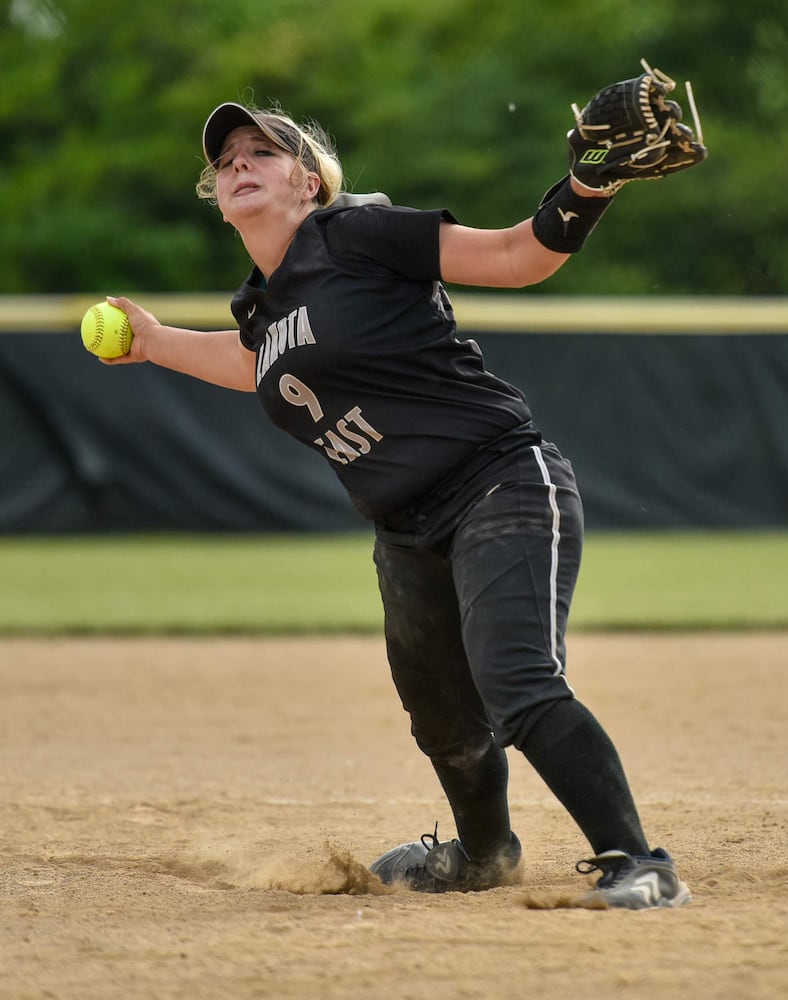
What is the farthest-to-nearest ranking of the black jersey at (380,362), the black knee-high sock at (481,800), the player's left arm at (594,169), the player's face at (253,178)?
the black knee-high sock at (481,800) < the player's face at (253,178) < the black jersey at (380,362) < the player's left arm at (594,169)

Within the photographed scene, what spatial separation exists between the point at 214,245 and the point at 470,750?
16780mm

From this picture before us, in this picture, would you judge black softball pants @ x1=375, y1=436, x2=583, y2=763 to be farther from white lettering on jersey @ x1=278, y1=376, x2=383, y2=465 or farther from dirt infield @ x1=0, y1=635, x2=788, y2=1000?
dirt infield @ x1=0, y1=635, x2=788, y2=1000

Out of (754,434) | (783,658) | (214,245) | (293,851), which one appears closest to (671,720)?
(783,658)

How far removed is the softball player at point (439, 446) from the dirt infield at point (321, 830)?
29 centimetres

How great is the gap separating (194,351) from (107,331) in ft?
0.69

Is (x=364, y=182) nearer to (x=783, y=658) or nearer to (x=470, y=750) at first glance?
(x=783, y=658)

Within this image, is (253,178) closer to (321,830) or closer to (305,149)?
(305,149)

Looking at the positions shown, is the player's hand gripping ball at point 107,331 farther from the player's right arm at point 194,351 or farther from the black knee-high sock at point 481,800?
the black knee-high sock at point 481,800

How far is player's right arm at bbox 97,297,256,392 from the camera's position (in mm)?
3113

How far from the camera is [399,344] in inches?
105

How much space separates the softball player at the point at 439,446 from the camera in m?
2.53

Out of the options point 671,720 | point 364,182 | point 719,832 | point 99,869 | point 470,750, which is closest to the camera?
point 470,750

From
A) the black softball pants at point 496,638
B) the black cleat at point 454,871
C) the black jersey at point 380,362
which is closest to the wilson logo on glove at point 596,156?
the black jersey at point 380,362

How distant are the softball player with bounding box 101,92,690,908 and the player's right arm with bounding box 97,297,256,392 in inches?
4.4
